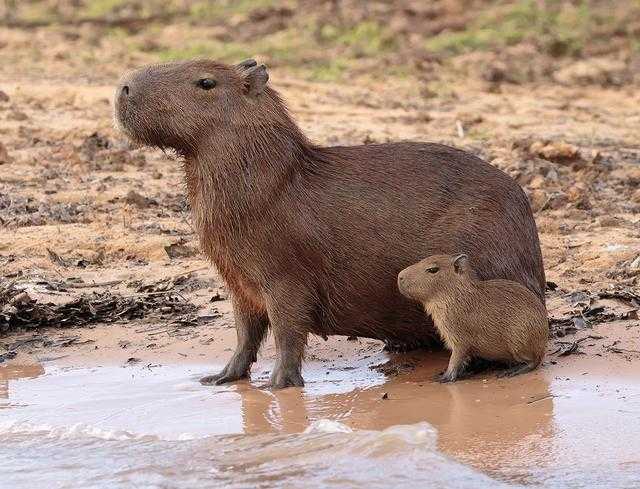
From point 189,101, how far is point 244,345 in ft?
3.92

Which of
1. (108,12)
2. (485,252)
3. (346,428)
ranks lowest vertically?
(346,428)

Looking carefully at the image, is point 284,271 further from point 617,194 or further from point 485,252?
point 617,194

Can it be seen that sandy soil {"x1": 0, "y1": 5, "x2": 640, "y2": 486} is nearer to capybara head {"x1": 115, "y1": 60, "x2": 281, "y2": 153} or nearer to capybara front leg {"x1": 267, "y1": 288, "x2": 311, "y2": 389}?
capybara front leg {"x1": 267, "y1": 288, "x2": 311, "y2": 389}

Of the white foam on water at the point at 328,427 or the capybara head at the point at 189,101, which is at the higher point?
the capybara head at the point at 189,101

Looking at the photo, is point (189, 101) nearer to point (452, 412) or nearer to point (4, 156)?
point (452, 412)

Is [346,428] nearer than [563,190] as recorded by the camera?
Yes

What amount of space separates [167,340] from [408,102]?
6.13 m

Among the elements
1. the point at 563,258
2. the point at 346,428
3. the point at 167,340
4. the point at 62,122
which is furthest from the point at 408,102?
the point at 346,428

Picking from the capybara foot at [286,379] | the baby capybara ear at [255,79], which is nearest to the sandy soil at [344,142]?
the capybara foot at [286,379]

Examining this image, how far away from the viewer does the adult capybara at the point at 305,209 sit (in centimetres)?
636

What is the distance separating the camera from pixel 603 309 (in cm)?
715

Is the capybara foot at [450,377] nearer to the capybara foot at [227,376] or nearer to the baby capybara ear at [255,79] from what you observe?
the capybara foot at [227,376]

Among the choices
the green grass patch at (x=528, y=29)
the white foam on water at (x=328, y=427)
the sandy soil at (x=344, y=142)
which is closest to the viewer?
the white foam on water at (x=328, y=427)

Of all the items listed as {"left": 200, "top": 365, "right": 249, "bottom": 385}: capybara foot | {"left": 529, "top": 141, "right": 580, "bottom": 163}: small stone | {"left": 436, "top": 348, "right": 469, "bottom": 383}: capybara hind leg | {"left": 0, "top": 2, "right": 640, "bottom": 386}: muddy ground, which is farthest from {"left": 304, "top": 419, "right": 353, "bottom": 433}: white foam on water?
{"left": 529, "top": 141, "right": 580, "bottom": 163}: small stone
